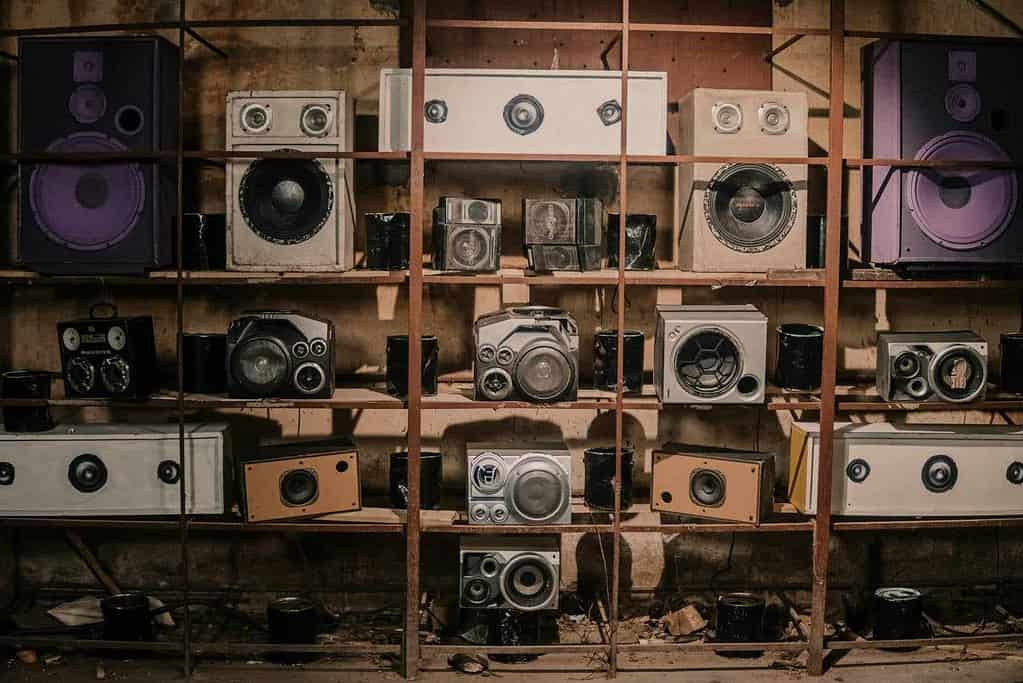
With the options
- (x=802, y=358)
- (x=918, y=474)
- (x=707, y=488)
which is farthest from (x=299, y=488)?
(x=918, y=474)

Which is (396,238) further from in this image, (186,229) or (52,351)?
(52,351)

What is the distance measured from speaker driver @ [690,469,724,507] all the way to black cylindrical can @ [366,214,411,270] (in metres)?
1.31

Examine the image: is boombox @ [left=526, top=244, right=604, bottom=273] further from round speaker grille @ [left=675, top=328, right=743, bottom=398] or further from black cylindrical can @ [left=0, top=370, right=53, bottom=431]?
black cylindrical can @ [left=0, top=370, right=53, bottom=431]

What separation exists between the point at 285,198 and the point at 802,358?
197 centimetres

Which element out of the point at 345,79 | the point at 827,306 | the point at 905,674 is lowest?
the point at 905,674

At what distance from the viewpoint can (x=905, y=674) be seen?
3.43m

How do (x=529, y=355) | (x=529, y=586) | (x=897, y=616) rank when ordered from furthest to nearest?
(x=897, y=616) < (x=529, y=586) < (x=529, y=355)

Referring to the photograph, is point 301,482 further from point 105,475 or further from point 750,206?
point 750,206

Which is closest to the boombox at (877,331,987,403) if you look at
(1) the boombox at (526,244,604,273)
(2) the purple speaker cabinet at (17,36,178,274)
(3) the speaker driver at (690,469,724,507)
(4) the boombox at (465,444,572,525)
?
(3) the speaker driver at (690,469,724,507)

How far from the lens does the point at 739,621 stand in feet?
11.5

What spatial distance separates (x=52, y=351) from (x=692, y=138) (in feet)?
9.09

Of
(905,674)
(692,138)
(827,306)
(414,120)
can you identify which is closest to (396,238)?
(414,120)

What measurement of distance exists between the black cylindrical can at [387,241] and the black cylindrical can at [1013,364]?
89.8 inches

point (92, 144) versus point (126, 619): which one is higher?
point (92, 144)
